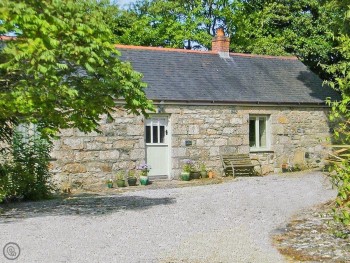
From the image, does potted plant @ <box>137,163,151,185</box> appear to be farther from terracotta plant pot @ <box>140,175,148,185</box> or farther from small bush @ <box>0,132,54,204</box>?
small bush @ <box>0,132,54,204</box>

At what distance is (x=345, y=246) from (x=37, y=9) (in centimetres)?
662

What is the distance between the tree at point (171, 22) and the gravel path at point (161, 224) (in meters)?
18.6

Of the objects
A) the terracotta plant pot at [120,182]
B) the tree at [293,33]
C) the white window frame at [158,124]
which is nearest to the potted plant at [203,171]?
the white window frame at [158,124]

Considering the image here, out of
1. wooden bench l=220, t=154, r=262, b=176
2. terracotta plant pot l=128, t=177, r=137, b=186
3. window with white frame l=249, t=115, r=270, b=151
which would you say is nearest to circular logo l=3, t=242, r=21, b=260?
terracotta plant pot l=128, t=177, r=137, b=186

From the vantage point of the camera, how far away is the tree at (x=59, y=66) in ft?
31.4

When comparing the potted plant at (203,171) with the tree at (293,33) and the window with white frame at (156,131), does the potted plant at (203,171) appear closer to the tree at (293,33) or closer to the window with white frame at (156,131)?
the window with white frame at (156,131)

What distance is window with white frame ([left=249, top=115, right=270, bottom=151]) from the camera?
21.0 m

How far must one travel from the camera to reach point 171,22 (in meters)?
33.7

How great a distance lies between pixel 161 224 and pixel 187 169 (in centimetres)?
879

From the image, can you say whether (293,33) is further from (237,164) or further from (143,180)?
(143,180)

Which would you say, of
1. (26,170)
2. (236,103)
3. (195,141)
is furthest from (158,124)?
(26,170)

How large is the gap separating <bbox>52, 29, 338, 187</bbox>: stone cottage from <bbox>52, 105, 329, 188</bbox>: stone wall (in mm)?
32

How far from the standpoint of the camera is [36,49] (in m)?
9.52

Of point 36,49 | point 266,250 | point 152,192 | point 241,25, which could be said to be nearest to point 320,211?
point 266,250
